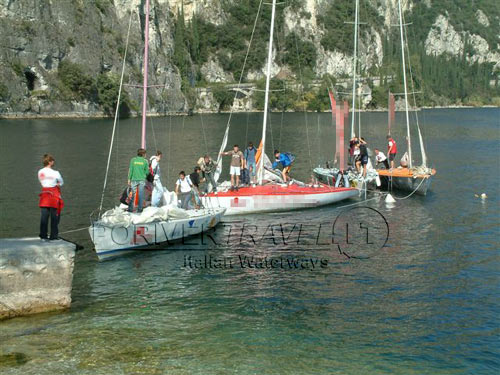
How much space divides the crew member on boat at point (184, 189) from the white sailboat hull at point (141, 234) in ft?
3.78

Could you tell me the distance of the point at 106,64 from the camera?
140250 millimetres

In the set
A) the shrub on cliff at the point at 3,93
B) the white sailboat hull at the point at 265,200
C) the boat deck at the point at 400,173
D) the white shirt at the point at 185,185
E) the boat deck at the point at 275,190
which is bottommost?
the white sailboat hull at the point at 265,200

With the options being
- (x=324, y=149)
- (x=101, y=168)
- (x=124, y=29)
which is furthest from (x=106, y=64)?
(x=101, y=168)

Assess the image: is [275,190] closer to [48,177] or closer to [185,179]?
[185,179]

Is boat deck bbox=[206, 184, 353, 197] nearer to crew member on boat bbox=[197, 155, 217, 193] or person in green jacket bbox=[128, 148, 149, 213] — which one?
crew member on boat bbox=[197, 155, 217, 193]

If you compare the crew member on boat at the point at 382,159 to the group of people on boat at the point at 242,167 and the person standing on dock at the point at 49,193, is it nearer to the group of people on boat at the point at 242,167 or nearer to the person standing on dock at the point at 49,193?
the group of people on boat at the point at 242,167

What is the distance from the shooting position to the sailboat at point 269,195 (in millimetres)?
28266

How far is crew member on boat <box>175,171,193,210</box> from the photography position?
82.5 feet

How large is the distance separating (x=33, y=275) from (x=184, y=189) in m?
11.4

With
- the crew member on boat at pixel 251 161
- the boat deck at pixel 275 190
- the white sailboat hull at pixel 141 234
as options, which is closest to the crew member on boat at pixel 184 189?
the white sailboat hull at pixel 141 234

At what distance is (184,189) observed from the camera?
25234 mm

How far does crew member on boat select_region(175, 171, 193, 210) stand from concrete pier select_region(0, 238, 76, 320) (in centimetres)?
1040

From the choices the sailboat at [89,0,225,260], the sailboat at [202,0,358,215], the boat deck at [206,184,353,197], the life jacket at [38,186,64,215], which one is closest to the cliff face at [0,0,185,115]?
the sailboat at [202,0,358,215]

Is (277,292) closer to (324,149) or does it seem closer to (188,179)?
(188,179)
